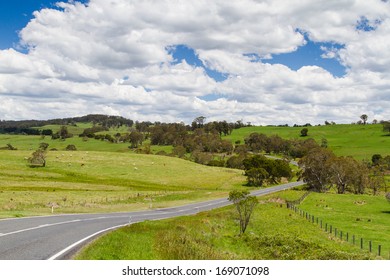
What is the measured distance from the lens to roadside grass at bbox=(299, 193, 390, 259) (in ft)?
124

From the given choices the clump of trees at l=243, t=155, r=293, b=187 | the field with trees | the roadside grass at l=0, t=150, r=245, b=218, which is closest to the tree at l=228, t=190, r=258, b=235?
the field with trees

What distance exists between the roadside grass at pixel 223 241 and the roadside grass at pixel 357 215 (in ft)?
11.4

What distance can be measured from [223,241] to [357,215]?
91.5 feet

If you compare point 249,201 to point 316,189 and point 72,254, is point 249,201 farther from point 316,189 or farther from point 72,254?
point 316,189

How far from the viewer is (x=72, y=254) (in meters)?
17.3

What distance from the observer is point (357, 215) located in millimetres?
53938

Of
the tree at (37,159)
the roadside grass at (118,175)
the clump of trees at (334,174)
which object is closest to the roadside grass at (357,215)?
the clump of trees at (334,174)

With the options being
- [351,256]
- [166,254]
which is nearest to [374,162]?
[351,256]

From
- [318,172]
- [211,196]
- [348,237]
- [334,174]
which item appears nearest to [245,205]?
[348,237]

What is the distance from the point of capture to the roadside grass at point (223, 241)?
20.6 metres

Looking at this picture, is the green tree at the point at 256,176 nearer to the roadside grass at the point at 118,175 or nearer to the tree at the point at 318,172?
the roadside grass at the point at 118,175

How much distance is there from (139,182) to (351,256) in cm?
8827

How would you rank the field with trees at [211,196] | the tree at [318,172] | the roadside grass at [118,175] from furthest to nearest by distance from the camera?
the tree at [318,172] < the roadside grass at [118,175] < the field with trees at [211,196]

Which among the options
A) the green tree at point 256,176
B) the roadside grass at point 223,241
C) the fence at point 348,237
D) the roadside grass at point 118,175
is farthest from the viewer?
the green tree at point 256,176
